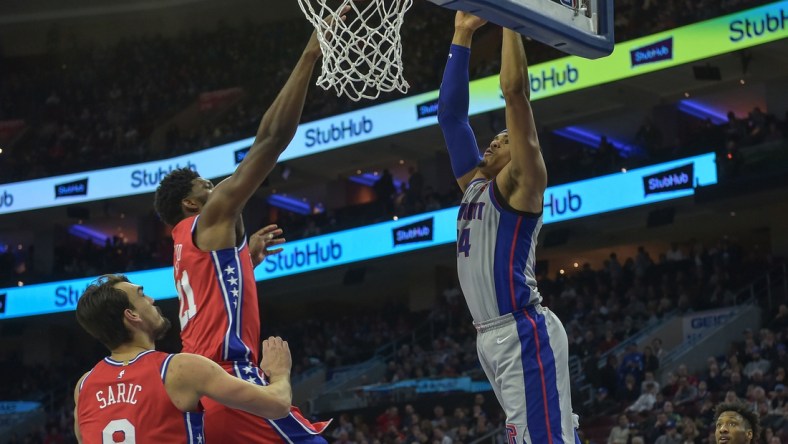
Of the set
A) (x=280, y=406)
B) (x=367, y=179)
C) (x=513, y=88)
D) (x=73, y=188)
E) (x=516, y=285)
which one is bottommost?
(x=280, y=406)

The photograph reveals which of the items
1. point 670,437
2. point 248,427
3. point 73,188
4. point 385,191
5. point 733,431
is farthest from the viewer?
point 73,188

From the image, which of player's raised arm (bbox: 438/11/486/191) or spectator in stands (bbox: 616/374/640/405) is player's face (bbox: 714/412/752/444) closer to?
player's raised arm (bbox: 438/11/486/191)

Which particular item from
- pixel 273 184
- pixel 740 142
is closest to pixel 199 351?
pixel 740 142

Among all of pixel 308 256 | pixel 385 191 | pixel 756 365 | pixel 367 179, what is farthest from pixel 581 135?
pixel 756 365

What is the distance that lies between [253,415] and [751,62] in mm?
20511

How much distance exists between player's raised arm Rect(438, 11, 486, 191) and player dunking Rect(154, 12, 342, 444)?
118cm

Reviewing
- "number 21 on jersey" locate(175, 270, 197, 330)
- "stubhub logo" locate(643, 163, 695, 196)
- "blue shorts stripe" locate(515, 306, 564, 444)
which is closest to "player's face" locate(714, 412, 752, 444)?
"blue shorts stripe" locate(515, 306, 564, 444)

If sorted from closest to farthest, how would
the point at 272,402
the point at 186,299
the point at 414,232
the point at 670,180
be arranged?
the point at 272,402 < the point at 186,299 < the point at 670,180 < the point at 414,232

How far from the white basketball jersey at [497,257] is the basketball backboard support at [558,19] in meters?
0.76

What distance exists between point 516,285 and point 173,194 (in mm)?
1630

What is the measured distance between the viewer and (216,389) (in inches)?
158

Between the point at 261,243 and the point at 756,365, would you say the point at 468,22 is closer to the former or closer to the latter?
the point at 261,243

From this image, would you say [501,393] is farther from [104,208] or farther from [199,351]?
[104,208]

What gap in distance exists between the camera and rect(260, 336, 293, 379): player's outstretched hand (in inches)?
169
